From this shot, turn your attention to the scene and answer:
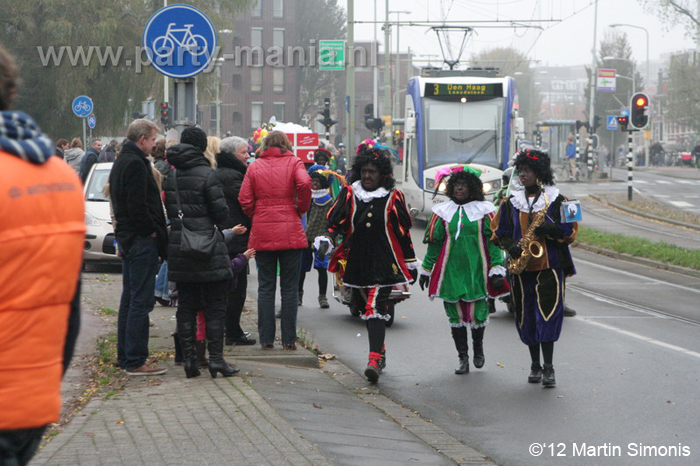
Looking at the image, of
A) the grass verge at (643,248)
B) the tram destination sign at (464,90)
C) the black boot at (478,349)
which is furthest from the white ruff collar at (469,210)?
the tram destination sign at (464,90)

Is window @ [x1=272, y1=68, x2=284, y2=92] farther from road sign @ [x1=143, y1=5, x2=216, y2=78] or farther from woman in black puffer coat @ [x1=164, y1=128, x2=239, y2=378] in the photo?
woman in black puffer coat @ [x1=164, y1=128, x2=239, y2=378]

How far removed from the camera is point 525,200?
26.3ft

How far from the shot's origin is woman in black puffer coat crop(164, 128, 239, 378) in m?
7.24

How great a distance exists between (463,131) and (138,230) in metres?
16.7

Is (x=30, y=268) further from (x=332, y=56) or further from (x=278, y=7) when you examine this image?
(x=278, y=7)

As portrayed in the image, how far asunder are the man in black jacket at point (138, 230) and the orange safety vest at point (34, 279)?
4.53 metres

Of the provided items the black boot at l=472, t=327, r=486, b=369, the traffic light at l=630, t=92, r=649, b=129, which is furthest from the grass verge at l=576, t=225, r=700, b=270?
the black boot at l=472, t=327, r=486, b=369

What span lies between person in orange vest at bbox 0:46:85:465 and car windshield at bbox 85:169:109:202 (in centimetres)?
1354

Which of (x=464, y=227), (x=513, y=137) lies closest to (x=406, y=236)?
(x=464, y=227)

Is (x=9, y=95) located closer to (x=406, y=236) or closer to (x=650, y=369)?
(x=406, y=236)

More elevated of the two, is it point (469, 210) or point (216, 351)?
point (469, 210)

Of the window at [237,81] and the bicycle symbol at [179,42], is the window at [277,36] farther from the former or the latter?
the bicycle symbol at [179,42]

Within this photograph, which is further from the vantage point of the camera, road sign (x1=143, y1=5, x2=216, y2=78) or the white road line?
the white road line

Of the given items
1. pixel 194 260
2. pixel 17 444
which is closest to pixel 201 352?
pixel 194 260
